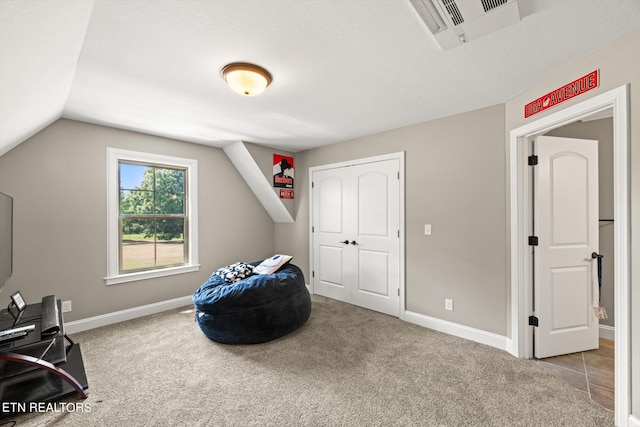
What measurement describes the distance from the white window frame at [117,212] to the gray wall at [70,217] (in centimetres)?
6

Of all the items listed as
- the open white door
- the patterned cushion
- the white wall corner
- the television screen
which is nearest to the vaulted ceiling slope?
the television screen

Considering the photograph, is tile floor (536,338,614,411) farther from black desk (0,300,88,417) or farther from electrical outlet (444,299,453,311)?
black desk (0,300,88,417)

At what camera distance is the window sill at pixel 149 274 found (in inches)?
127

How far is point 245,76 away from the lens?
1921 millimetres

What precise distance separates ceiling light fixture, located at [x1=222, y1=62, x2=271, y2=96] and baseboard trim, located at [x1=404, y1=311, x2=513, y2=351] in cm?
298

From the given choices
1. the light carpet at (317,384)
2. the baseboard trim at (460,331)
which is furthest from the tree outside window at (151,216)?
the baseboard trim at (460,331)

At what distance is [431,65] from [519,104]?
43.5 inches

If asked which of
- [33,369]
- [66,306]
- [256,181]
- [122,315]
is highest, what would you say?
[256,181]

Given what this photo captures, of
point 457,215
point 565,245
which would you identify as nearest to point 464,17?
point 457,215

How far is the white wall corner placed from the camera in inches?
160

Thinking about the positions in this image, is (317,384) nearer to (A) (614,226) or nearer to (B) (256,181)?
(A) (614,226)

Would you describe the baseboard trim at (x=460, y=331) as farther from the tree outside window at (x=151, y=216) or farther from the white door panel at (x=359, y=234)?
the tree outside window at (x=151, y=216)

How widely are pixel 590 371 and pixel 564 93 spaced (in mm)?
2263

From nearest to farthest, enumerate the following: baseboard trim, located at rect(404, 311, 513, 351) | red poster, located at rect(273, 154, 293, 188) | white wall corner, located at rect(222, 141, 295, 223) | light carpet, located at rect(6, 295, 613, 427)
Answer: light carpet, located at rect(6, 295, 613, 427), baseboard trim, located at rect(404, 311, 513, 351), white wall corner, located at rect(222, 141, 295, 223), red poster, located at rect(273, 154, 293, 188)
